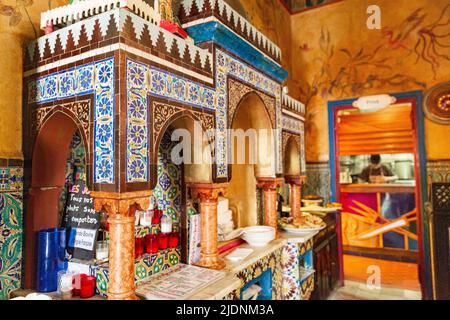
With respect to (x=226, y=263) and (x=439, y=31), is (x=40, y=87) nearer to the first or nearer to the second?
(x=226, y=263)

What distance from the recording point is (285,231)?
13.8 ft

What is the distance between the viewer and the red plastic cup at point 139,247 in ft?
7.95

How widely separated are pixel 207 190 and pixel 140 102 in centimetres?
99

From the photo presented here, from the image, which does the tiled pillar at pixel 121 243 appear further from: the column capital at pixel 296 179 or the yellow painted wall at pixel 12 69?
the column capital at pixel 296 179

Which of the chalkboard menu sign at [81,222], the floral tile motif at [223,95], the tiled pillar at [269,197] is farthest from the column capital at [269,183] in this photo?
the chalkboard menu sign at [81,222]

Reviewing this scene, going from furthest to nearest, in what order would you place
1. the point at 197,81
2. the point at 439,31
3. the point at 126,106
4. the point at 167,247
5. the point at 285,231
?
1. the point at 439,31
2. the point at 285,231
3. the point at 167,247
4. the point at 197,81
5. the point at 126,106

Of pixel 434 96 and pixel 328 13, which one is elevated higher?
pixel 328 13

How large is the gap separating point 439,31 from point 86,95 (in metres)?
5.83

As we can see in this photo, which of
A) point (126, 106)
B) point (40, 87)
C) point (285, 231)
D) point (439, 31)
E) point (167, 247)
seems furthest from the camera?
point (439, 31)

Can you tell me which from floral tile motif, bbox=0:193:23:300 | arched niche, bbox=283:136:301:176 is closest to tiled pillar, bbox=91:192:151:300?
floral tile motif, bbox=0:193:23:300

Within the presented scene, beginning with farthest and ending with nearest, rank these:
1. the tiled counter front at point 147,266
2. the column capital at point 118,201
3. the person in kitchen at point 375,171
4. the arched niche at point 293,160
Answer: the person in kitchen at point 375,171, the arched niche at point 293,160, the tiled counter front at point 147,266, the column capital at point 118,201

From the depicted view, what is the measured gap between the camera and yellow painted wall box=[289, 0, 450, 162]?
5.35 metres

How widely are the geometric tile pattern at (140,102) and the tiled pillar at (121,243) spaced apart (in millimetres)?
159
